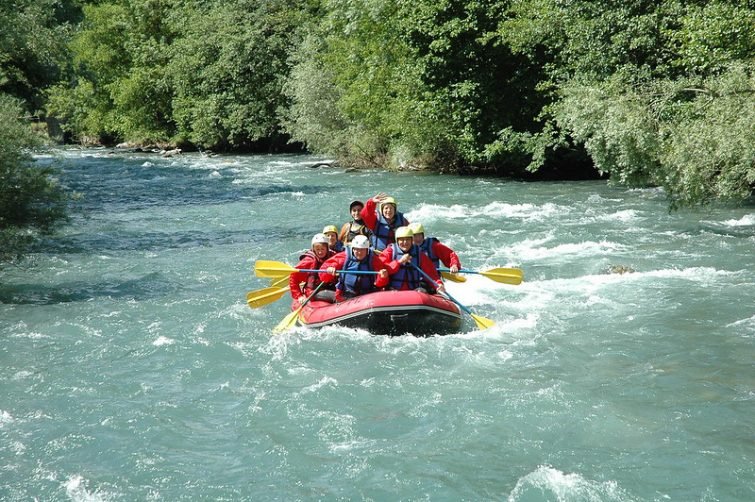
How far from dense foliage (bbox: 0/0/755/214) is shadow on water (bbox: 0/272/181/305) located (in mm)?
4180

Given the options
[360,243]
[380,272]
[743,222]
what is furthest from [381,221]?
[743,222]

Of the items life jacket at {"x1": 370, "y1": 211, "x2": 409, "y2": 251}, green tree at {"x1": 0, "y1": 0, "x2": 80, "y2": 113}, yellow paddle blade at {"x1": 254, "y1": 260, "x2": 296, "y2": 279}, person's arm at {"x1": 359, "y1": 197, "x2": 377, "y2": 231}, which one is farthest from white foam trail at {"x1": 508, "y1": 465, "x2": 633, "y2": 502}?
green tree at {"x1": 0, "y1": 0, "x2": 80, "y2": 113}

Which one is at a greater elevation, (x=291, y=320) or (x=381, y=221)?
(x=381, y=221)

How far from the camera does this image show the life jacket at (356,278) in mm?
10047


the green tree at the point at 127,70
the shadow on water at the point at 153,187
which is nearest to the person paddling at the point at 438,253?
the shadow on water at the point at 153,187

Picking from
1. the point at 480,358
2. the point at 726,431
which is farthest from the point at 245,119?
the point at 726,431

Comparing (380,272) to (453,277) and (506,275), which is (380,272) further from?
(506,275)

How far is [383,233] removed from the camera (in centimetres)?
1105

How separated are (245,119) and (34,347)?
2822cm

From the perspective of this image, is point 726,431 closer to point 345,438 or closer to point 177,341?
point 345,438

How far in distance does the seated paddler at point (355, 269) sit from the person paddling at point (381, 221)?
86 cm

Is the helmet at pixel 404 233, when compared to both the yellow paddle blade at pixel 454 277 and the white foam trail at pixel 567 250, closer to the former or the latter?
the yellow paddle blade at pixel 454 277

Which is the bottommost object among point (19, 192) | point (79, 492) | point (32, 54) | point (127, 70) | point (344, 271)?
point (79, 492)

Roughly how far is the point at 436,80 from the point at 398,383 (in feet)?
54.4
